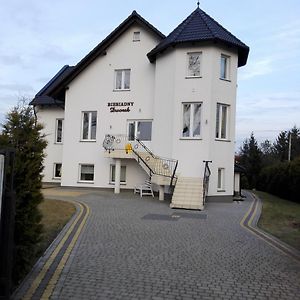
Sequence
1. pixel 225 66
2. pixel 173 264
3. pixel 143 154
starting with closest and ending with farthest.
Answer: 1. pixel 173 264
2. pixel 225 66
3. pixel 143 154

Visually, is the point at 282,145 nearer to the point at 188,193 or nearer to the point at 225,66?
the point at 225,66

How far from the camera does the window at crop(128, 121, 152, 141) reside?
2453cm

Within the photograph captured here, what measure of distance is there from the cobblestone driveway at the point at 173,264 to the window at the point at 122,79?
14221 mm

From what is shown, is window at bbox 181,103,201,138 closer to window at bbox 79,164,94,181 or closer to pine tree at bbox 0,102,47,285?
window at bbox 79,164,94,181

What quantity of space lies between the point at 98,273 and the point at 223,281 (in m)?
2.05

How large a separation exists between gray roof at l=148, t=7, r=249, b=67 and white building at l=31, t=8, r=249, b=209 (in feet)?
0.18

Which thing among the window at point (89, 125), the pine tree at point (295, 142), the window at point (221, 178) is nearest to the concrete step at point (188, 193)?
the window at point (221, 178)

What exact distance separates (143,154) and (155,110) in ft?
8.58

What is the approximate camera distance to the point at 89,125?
87.2ft

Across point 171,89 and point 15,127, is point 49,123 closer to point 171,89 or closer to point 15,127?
point 171,89

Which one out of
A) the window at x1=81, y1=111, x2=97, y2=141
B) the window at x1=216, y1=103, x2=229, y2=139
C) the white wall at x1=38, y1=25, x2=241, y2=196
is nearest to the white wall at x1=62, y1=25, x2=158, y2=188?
the white wall at x1=38, y1=25, x2=241, y2=196

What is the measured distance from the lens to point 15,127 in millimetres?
6203

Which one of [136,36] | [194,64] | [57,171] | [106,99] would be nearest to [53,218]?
[194,64]

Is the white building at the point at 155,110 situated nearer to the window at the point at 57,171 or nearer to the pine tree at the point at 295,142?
the window at the point at 57,171
